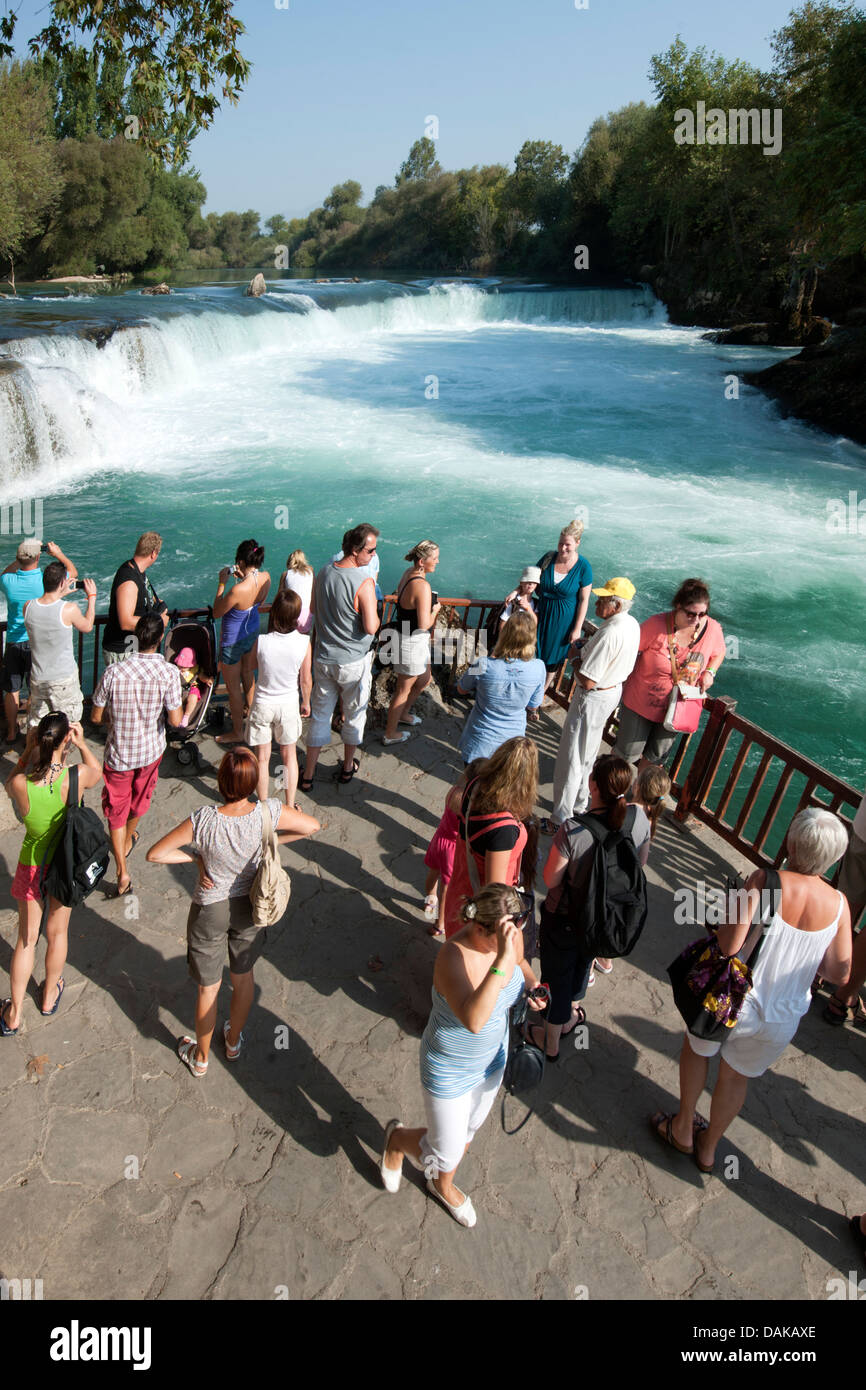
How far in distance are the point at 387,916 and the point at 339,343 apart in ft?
99.8

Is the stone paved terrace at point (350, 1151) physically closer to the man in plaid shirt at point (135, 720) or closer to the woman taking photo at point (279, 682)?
the man in plaid shirt at point (135, 720)

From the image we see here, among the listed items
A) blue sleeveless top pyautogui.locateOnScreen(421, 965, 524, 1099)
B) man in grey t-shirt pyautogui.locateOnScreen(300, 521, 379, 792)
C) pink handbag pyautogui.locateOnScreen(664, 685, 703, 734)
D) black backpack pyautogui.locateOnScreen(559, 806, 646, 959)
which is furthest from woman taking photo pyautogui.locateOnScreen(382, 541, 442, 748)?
blue sleeveless top pyautogui.locateOnScreen(421, 965, 524, 1099)

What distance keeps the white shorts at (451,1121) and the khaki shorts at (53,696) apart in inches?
140

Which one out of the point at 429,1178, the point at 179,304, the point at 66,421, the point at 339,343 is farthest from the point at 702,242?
the point at 429,1178

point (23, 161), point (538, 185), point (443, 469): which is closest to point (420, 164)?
point (538, 185)

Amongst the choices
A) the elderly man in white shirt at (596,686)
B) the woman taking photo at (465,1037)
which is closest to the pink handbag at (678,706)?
the elderly man in white shirt at (596,686)

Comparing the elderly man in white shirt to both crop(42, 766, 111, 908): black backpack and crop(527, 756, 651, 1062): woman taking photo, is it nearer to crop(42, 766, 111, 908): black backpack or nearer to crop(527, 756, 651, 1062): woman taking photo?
crop(527, 756, 651, 1062): woman taking photo

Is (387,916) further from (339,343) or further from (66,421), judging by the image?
(339,343)

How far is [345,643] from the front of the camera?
547 cm

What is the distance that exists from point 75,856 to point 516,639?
2528 millimetres

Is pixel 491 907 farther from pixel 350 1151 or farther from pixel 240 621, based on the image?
pixel 240 621

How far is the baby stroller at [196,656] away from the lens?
5.84m

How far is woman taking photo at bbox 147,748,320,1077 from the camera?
3.24 m
